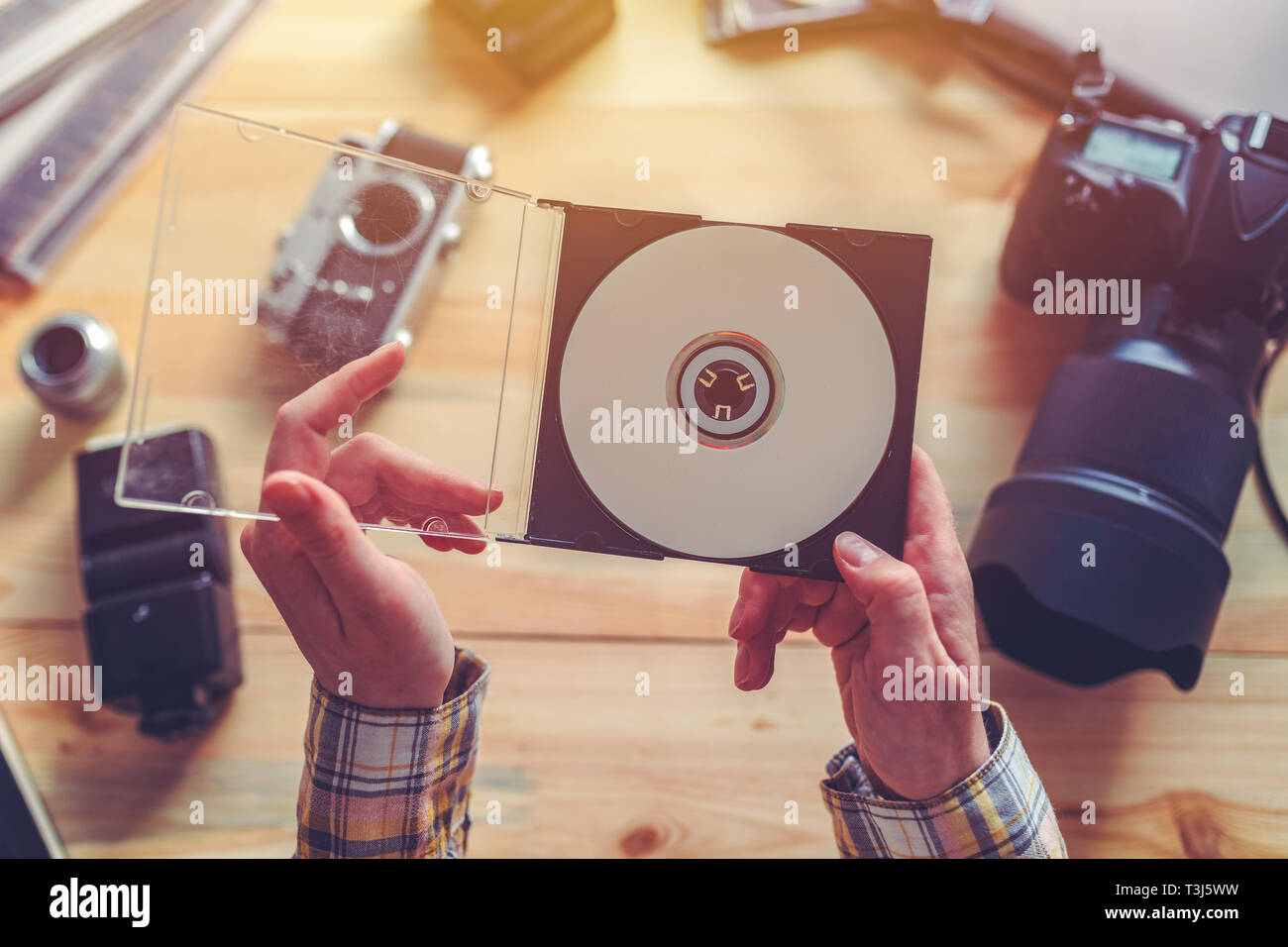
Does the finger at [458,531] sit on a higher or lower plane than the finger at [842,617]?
higher

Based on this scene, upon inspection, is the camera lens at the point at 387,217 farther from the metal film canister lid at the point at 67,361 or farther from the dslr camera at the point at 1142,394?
the dslr camera at the point at 1142,394

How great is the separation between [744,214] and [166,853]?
895mm

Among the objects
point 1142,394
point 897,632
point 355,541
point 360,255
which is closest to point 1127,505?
point 1142,394

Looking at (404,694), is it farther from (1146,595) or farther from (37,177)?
(37,177)

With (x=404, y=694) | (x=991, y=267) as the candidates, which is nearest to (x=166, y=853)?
(x=404, y=694)

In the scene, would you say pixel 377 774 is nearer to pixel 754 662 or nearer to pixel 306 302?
pixel 754 662

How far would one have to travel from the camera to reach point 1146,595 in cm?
65

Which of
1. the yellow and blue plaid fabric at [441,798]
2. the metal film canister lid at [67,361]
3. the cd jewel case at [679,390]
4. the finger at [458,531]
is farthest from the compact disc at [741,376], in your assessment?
the metal film canister lid at [67,361]

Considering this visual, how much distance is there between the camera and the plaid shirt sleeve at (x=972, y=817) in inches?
24.0

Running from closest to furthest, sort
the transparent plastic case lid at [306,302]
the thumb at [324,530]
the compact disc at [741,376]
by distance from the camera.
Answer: the thumb at [324,530]
the compact disc at [741,376]
the transparent plastic case lid at [306,302]

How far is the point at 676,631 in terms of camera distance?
2.74 feet

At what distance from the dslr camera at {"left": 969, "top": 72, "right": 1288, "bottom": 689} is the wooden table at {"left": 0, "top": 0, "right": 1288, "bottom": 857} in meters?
0.11

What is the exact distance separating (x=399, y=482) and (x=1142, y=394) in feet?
2.14

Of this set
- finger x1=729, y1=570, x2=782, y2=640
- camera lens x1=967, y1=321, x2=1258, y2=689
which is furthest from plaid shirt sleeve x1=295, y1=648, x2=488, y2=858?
camera lens x1=967, y1=321, x2=1258, y2=689
